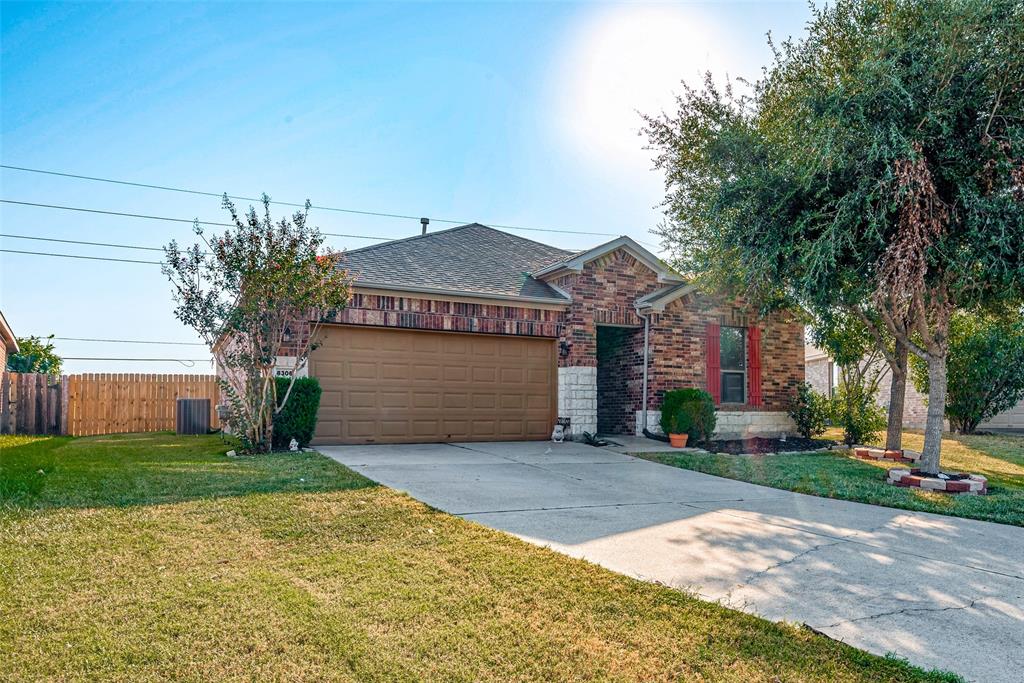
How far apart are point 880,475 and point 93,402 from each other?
17516 millimetres

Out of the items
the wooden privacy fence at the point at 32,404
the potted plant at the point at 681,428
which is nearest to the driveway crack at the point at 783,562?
the potted plant at the point at 681,428

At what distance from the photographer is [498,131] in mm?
13141

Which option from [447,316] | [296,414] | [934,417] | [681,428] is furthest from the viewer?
[681,428]

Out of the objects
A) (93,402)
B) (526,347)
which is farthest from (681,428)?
(93,402)

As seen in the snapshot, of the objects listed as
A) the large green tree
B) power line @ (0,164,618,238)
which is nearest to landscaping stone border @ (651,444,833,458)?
the large green tree

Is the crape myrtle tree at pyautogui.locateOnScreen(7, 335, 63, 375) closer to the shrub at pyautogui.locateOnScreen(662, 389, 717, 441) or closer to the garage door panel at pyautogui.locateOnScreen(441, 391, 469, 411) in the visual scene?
the garage door panel at pyautogui.locateOnScreen(441, 391, 469, 411)

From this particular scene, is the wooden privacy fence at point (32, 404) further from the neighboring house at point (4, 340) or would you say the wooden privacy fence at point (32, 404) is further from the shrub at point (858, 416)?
the shrub at point (858, 416)

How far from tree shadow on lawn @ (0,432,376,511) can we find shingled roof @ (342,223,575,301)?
397cm

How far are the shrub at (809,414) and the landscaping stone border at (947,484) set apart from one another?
614 centimetres

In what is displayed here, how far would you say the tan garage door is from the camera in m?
11.6

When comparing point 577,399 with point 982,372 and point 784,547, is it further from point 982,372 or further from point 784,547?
point 982,372

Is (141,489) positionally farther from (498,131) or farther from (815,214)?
(498,131)

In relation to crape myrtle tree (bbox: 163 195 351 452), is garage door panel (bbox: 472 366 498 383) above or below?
below

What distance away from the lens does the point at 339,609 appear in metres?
3.52
